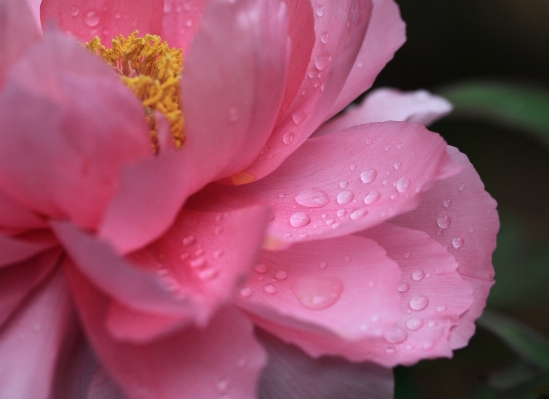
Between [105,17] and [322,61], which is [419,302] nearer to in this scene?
[322,61]

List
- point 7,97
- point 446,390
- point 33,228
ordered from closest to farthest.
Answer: point 7,97 < point 33,228 < point 446,390

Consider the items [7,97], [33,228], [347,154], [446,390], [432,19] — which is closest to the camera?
[7,97]

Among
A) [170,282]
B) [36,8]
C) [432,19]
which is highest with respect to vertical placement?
[36,8]

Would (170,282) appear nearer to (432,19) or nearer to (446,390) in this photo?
(446,390)

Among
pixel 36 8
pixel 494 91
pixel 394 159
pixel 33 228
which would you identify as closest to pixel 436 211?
pixel 394 159

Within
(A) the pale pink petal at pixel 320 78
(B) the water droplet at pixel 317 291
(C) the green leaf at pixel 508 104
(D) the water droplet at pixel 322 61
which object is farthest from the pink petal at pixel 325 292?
(C) the green leaf at pixel 508 104
